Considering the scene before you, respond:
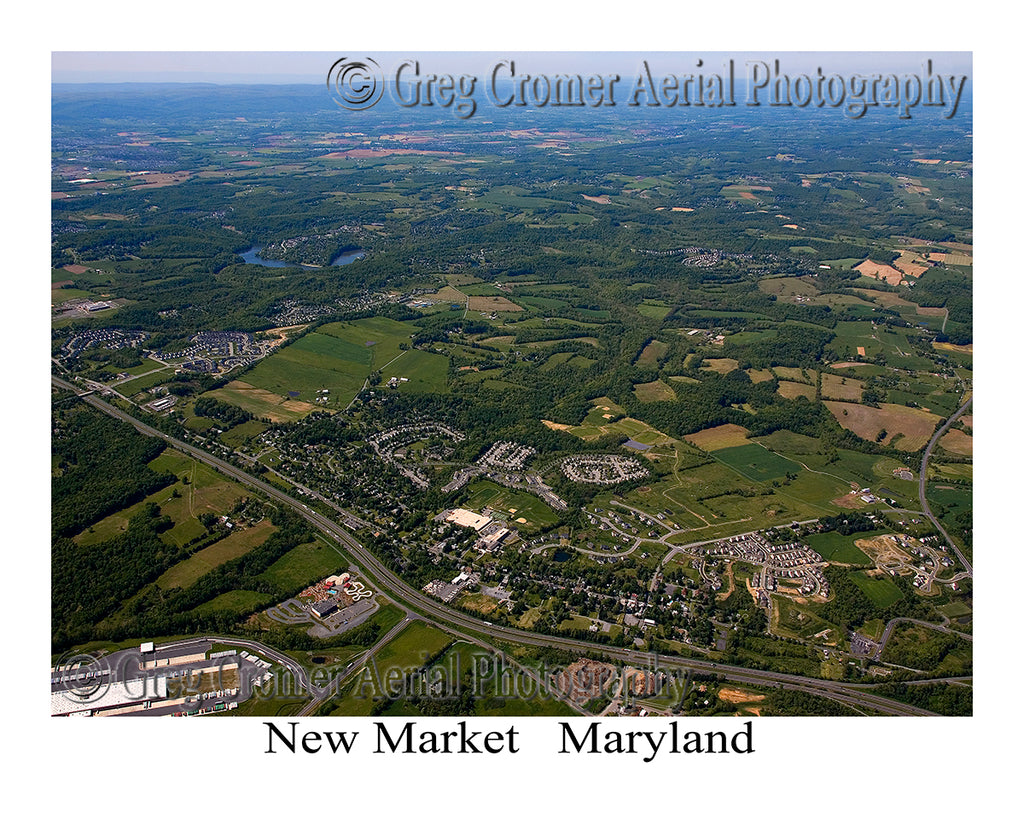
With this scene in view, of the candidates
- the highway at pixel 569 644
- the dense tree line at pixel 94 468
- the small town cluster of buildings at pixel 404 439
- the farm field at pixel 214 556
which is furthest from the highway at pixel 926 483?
the dense tree line at pixel 94 468

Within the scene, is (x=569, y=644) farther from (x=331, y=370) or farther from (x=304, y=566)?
(x=331, y=370)

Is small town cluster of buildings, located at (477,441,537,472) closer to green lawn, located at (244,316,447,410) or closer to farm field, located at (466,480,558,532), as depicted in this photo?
farm field, located at (466,480,558,532)

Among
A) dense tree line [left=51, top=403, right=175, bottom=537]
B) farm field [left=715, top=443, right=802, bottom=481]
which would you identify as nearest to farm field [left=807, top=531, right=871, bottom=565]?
farm field [left=715, top=443, right=802, bottom=481]

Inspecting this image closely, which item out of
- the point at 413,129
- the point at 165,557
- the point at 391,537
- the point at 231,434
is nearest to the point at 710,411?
the point at 391,537

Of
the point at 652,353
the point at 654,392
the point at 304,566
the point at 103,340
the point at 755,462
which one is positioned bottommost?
the point at 304,566

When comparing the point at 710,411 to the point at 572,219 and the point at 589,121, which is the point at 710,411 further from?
the point at 589,121

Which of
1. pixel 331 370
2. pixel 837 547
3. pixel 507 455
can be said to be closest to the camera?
pixel 837 547

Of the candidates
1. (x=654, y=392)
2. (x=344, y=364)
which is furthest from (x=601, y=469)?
(x=344, y=364)
